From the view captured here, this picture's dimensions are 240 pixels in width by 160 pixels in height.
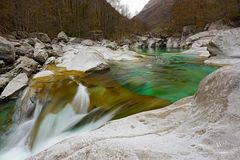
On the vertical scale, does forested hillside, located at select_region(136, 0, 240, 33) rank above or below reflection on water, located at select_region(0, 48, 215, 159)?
above

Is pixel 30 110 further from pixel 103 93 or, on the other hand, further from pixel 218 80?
pixel 218 80

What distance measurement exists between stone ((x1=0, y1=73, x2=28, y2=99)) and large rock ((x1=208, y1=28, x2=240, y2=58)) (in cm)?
957

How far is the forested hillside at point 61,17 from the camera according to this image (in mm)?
30711

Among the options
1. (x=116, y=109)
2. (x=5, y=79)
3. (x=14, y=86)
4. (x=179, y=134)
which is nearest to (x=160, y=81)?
(x=116, y=109)

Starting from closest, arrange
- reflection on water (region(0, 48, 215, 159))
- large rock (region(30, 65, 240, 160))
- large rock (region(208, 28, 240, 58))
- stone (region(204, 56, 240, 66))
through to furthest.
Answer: large rock (region(30, 65, 240, 160)) → reflection on water (region(0, 48, 215, 159)) → stone (region(204, 56, 240, 66)) → large rock (region(208, 28, 240, 58))

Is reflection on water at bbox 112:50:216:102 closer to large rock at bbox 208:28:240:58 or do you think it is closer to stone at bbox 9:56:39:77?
large rock at bbox 208:28:240:58

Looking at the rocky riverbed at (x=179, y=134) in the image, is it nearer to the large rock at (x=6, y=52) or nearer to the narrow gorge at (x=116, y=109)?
the narrow gorge at (x=116, y=109)

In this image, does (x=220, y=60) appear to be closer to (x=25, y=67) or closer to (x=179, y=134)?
(x=25, y=67)

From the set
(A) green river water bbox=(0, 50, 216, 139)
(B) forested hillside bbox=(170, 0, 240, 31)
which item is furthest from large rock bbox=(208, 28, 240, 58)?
(B) forested hillside bbox=(170, 0, 240, 31)

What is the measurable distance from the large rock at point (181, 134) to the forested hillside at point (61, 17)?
26.8 meters

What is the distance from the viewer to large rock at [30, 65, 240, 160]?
2.55 metres

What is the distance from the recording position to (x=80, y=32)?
40406 mm

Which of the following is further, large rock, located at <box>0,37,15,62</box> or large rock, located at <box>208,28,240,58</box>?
large rock, located at <box>208,28,240,58</box>

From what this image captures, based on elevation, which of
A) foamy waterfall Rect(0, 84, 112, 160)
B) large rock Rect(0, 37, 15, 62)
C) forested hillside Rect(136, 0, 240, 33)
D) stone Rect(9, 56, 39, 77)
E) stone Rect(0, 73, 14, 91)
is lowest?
foamy waterfall Rect(0, 84, 112, 160)
